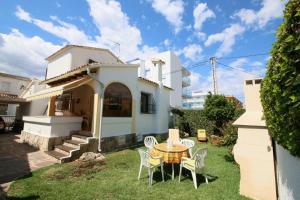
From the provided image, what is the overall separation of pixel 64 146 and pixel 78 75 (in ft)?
23.0

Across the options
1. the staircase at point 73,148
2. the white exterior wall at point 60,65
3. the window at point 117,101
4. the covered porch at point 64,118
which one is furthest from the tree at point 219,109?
the white exterior wall at point 60,65

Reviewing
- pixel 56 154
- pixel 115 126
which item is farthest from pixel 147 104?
pixel 56 154

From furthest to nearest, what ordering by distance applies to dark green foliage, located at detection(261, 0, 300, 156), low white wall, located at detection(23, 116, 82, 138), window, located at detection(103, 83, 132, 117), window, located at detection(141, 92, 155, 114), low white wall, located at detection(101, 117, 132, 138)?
window, located at detection(141, 92, 155, 114), window, located at detection(103, 83, 132, 117), low white wall, located at detection(101, 117, 132, 138), low white wall, located at detection(23, 116, 82, 138), dark green foliage, located at detection(261, 0, 300, 156)

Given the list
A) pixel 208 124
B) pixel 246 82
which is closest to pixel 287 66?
pixel 246 82

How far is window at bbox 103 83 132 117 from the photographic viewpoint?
15.9 m

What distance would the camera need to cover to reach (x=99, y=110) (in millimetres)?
14945

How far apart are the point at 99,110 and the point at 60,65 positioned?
66.2 ft

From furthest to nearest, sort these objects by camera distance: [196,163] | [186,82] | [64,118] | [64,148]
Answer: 1. [186,82]
2. [64,118]
3. [64,148]
4. [196,163]

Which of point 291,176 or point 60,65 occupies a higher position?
point 60,65

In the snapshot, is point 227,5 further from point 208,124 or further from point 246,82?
point 208,124

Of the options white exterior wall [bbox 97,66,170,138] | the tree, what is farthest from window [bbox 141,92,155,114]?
the tree

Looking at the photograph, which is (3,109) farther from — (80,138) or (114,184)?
(114,184)

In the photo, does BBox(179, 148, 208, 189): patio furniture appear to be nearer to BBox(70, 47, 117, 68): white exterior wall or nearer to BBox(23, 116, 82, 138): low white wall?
BBox(23, 116, 82, 138): low white wall

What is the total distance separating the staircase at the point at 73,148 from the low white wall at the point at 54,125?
0.99 metres
